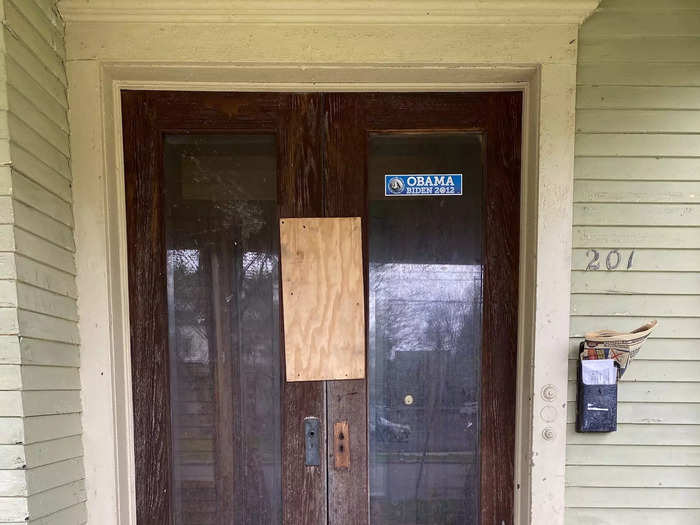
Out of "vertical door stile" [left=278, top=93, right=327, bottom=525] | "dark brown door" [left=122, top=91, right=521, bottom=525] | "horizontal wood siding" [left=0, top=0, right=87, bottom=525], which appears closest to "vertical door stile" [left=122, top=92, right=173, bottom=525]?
"dark brown door" [left=122, top=91, right=521, bottom=525]

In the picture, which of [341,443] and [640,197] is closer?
[640,197]

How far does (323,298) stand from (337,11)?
110 cm

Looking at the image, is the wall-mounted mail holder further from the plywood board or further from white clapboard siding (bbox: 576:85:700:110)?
white clapboard siding (bbox: 576:85:700:110)

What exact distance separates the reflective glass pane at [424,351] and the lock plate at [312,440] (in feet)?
0.73

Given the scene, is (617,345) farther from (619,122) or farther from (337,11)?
(337,11)

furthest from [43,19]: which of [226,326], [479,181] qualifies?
[479,181]

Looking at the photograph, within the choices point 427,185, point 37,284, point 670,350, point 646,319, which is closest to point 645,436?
point 670,350

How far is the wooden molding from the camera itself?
1555 millimetres

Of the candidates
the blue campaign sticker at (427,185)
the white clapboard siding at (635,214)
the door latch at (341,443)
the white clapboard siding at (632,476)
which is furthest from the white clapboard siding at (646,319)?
the door latch at (341,443)

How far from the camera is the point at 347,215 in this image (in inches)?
69.0

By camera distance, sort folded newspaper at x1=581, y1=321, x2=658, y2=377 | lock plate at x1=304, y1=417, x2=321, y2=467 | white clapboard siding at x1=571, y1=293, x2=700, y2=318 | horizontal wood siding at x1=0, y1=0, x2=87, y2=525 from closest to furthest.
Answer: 1. horizontal wood siding at x1=0, y1=0, x2=87, y2=525
2. folded newspaper at x1=581, y1=321, x2=658, y2=377
3. white clapboard siding at x1=571, y1=293, x2=700, y2=318
4. lock plate at x1=304, y1=417, x2=321, y2=467

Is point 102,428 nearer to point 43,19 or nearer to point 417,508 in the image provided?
point 417,508

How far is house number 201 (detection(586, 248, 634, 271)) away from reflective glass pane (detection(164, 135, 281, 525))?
4.11 ft

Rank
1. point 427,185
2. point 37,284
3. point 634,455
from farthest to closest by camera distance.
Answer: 1. point 427,185
2. point 634,455
3. point 37,284
